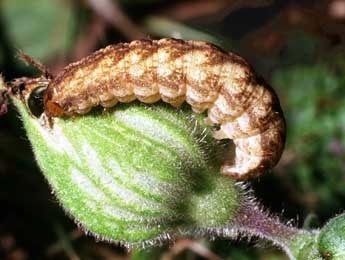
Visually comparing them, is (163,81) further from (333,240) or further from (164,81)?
(333,240)

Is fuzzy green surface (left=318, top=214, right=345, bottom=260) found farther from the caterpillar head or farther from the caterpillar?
the caterpillar head

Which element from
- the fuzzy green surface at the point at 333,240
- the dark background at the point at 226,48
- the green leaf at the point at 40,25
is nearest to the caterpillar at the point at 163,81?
the fuzzy green surface at the point at 333,240

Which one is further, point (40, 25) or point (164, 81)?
point (40, 25)

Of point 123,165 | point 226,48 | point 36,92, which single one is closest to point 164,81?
point 123,165

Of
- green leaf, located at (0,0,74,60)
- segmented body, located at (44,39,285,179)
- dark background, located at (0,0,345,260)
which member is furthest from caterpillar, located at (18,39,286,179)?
green leaf, located at (0,0,74,60)

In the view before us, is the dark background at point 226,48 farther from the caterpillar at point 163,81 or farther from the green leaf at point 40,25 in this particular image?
the caterpillar at point 163,81
